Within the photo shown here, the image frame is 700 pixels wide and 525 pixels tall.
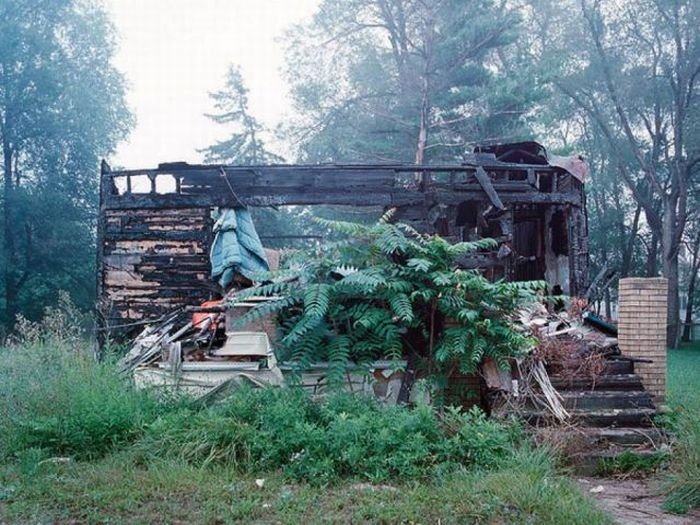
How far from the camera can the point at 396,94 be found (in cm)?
1889

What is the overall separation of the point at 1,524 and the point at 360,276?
11.1ft

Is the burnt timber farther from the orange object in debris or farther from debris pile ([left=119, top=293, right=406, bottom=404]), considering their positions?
debris pile ([left=119, top=293, right=406, bottom=404])

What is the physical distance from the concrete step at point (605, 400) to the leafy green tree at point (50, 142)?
19445 mm

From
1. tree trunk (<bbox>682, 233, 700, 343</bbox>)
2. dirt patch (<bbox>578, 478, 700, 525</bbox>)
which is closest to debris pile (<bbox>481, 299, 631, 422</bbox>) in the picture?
dirt patch (<bbox>578, 478, 700, 525</bbox>)

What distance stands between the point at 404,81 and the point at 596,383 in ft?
49.2

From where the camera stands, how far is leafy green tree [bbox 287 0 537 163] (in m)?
18.0

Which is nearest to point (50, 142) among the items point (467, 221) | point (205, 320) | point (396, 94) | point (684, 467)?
point (396, 94)

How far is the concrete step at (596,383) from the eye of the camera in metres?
5.84

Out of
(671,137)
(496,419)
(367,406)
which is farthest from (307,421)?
(671,137)

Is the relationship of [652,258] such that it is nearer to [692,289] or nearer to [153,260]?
[692,289]

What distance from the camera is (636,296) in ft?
20.4

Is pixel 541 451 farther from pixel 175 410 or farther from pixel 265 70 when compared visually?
pixel 265 70

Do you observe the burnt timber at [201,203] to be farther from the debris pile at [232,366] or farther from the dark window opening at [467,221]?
the debris pile at [232,366]

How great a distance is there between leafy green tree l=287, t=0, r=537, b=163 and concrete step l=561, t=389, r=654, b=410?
1262 centimetres
